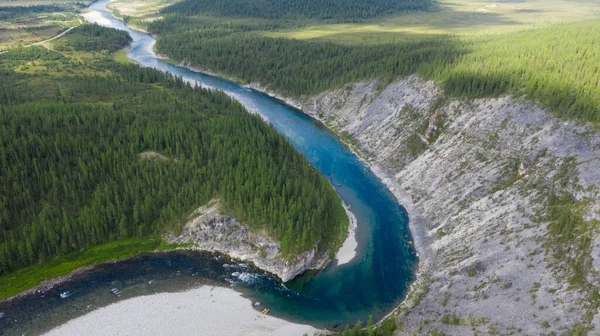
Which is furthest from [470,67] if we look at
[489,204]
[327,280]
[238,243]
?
[238,243]

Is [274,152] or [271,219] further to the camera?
[274,152]

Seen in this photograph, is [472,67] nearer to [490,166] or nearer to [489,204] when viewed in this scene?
[490,166]

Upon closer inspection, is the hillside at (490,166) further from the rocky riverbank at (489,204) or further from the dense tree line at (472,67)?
the dense tree line at (472,67)

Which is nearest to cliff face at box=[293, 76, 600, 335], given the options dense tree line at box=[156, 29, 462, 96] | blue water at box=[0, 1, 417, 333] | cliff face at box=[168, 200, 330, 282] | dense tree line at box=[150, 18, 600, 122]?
blue water at box=[0, 1, 417, 333]

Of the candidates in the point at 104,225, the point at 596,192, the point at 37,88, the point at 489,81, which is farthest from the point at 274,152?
the point at 37,88

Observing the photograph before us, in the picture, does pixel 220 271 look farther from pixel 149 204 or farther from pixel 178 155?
pixel 178 155

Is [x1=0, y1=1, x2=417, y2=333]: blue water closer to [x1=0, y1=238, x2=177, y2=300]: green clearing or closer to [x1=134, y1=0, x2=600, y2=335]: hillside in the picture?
[x1=0, y1=238, x2=177, y2=300]: green clearing
